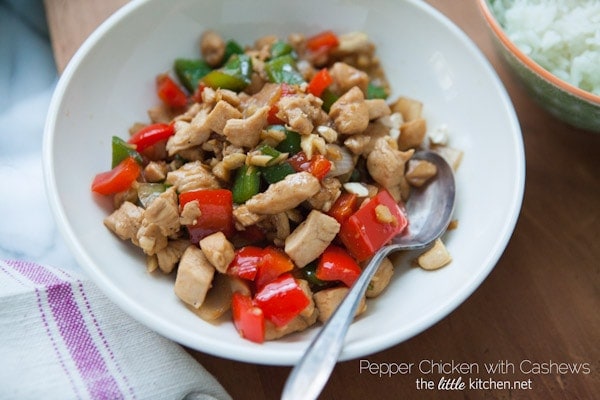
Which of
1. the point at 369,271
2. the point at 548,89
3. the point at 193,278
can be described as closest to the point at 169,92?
the point at 193,278

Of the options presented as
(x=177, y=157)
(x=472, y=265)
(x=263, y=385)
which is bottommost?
(x=263, y=385)

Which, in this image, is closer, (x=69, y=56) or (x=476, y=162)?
(x=476, y=162)

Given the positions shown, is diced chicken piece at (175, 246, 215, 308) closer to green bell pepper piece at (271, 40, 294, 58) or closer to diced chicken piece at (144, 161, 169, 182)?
diced chicken piece at (144, 161, 169, 182)

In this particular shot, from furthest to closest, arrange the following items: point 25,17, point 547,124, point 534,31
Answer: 1. point 25,17
2. point 547,124
3. point 534,31

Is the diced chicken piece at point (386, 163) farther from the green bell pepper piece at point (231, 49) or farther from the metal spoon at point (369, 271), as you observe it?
→ the green bell pepper piece at point (231, 49)

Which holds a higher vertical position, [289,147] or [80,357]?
[289,147]

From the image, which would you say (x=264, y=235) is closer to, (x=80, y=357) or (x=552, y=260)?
(x=80, y=357)

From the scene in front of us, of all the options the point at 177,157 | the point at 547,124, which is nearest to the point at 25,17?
the point at 177,157

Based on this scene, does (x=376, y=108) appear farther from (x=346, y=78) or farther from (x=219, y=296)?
(x=219, y=296)

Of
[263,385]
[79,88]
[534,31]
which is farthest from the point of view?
[534,31]
